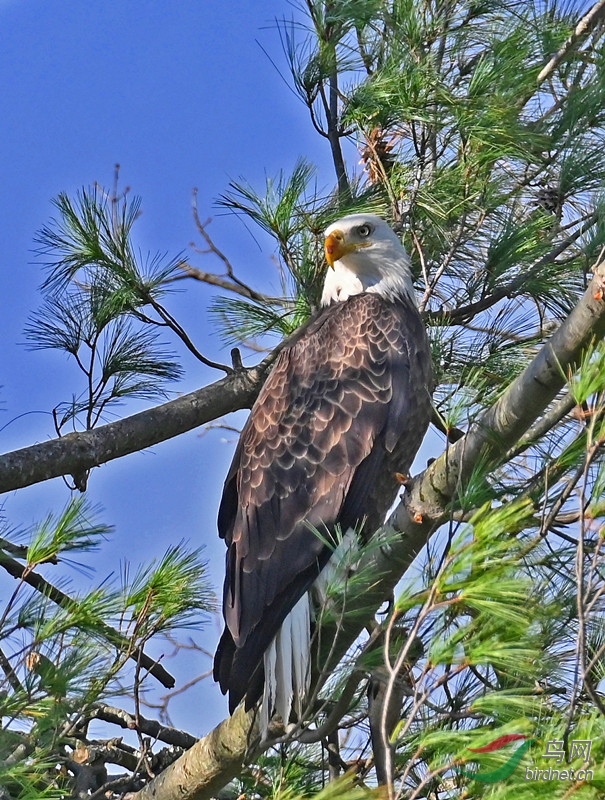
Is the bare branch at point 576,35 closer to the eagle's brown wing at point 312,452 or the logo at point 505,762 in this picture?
Result: the eagle's brown wing at point 312,452

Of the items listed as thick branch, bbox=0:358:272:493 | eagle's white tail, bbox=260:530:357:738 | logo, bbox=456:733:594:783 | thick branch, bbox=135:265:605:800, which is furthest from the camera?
thick branch, bbox=0:358:272:493

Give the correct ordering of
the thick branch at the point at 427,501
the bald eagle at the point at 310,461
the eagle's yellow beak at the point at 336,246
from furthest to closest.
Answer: the eagle's yellow beak at the point at 336,246 → the bald eagle at the point at 310,461 → the thick branch at the point at 427,501

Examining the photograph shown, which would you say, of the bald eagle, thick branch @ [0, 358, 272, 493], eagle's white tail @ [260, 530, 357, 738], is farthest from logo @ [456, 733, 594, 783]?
thick branch @ [0, 358, 272, 493]

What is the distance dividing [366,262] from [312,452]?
2.68 feet

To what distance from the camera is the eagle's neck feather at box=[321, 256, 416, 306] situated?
3.96 meters

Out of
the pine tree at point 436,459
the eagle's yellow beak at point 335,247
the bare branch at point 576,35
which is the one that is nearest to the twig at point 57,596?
the pine tree at point 436,459

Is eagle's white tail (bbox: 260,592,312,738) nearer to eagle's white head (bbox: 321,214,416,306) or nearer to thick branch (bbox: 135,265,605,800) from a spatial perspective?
thick branch (bbox: 135,265,605,800)

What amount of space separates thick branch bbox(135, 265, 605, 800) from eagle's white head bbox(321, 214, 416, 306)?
141 cm

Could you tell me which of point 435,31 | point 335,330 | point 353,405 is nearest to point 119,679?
point 353,405

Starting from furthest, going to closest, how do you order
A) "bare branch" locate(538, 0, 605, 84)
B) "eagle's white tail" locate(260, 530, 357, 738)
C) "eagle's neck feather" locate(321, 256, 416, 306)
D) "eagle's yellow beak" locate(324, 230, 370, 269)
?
"eagle's neck feather" locate(321, 256, 416, 306)
"eagle's yellow beak" locate(324, 230, 370, 269)
"bare branch" locate(538, 0, 605, 84)
"eagle's white tail" locate(260, 530, 357, 738)

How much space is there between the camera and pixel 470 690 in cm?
272

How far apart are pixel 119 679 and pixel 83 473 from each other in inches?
38.3

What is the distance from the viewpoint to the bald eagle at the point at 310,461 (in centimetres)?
320

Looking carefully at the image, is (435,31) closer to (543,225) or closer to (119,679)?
(543,225)
